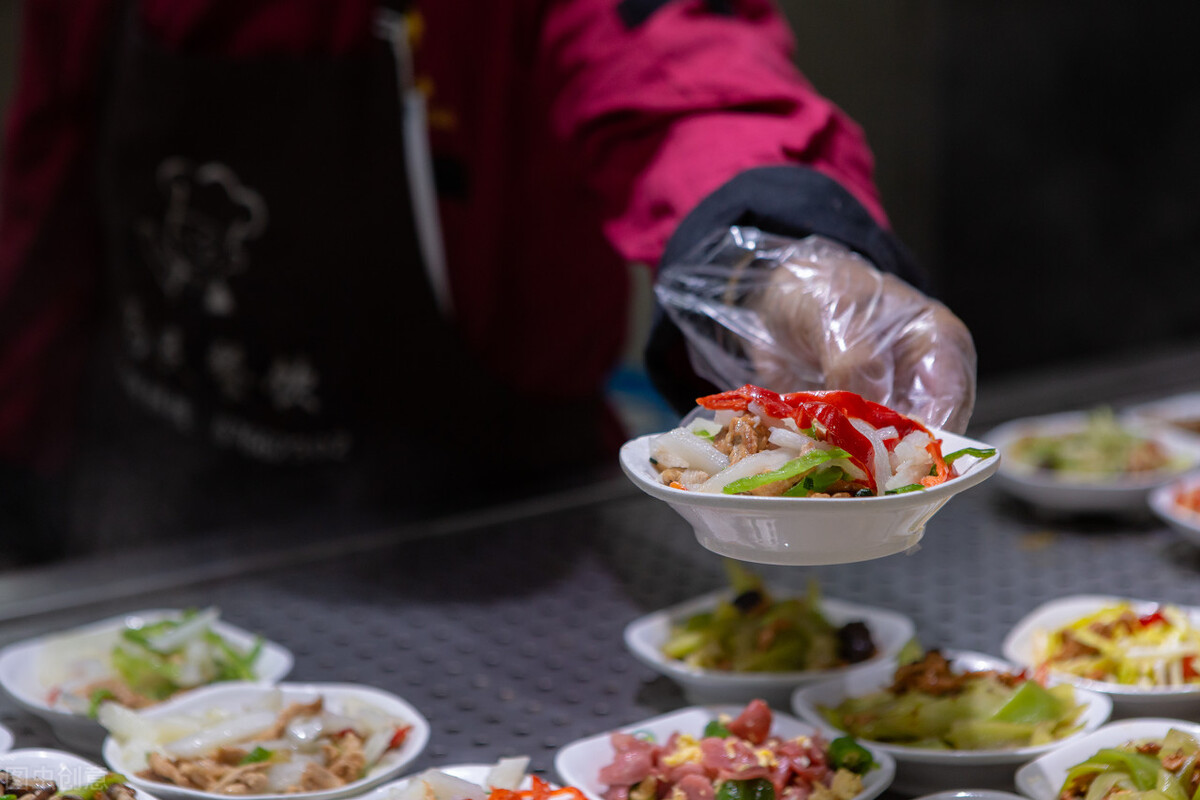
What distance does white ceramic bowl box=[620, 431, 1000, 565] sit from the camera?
1.07 m

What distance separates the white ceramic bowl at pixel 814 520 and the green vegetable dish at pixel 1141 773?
292 mm

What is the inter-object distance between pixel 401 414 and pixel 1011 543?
1.14m

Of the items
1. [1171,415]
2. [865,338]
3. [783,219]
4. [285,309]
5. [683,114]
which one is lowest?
[1171,415]

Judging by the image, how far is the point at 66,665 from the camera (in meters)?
1.51

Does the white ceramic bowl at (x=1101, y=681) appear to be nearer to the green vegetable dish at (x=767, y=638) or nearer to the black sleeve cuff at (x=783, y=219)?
the green vegetable dish at (x=767, y=638)

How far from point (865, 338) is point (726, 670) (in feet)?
1.49

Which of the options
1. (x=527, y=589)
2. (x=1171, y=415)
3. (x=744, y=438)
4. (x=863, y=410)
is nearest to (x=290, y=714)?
(x=527, y=589)

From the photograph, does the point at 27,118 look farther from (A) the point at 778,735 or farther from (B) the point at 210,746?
(A) the point at 778,735

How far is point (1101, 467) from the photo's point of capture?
2.16 meters

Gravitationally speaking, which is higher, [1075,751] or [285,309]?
[285,309]

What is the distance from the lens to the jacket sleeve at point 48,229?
92.8 inches

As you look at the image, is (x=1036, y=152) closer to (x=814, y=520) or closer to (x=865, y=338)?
(x=865, y=338)

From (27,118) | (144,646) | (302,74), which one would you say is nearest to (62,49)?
(27,118)

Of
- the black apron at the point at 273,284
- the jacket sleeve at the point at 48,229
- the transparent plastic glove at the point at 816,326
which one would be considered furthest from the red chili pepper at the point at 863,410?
the jacket sleeve at the point at 48,229
